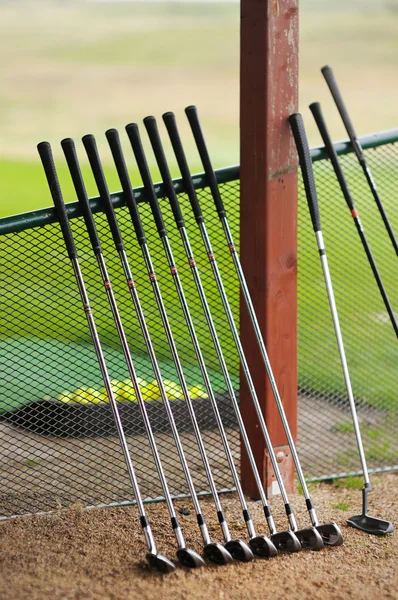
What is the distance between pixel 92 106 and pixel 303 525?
1062cm

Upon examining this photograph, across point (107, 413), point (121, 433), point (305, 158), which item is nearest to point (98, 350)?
point (121, 433)

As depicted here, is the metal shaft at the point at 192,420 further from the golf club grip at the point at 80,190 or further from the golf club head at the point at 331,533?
the golf club head at the point at 331,533

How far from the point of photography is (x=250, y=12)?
3438 millimetres

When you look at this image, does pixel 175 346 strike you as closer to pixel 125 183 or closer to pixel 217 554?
pixel 125 183

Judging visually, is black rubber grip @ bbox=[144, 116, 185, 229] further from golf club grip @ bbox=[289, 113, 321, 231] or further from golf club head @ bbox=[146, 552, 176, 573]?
golf club head @ bbox=[146, 552, 176, 573]

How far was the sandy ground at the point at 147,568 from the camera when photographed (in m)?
2.82

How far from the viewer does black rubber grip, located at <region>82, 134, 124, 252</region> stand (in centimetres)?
326

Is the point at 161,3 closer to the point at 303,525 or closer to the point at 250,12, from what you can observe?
the point at 250,12

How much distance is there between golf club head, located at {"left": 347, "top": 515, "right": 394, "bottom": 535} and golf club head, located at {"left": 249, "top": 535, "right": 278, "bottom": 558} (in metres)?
0.52

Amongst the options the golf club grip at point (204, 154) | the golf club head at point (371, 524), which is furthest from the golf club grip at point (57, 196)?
the golf club head at point (371, 524)

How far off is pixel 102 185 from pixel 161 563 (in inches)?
57.8

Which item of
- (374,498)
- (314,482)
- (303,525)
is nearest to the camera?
(303,525)

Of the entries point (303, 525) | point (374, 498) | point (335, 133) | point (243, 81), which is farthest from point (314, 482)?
point (335, 133)

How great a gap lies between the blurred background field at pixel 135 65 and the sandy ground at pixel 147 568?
9.33m
